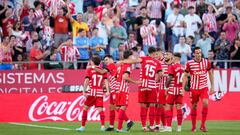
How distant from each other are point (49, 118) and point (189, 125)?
207 inches

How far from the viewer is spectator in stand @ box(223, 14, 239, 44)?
118ft

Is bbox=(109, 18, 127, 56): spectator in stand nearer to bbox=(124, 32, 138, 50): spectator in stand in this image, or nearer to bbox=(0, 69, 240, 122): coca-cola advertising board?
bbox=(124, 32, 138, 50): spectator in stand

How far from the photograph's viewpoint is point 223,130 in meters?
26.5

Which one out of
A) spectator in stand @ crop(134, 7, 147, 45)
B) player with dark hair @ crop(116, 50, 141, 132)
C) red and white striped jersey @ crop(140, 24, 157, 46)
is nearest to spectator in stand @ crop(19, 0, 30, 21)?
spectator in stand @ crop(134, 7, 147, 45)

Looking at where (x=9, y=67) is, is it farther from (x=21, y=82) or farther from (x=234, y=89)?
(x=234, y=89)

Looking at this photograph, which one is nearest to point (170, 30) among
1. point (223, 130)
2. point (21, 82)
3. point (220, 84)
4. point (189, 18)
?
point (189, 18)

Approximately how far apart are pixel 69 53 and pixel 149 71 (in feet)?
29.0

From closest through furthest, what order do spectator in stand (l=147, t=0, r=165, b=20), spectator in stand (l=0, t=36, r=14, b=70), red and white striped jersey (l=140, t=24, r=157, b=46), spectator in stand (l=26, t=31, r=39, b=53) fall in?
spectator in stand (l=0, t=36, r=14, b=70), spectator in stand (l=26, t=31, r=39, b=53), red and white striped jersey (l=140, t=24, r=157, b=46), spectator in stand (l=147, t=0, r=165, b=20)

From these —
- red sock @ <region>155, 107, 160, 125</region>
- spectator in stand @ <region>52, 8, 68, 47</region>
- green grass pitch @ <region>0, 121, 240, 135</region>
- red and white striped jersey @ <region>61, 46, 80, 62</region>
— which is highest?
spectator in stand @ <region>52, 8, 68, 47</region>

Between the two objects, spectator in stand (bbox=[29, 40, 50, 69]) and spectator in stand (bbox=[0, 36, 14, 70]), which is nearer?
spectator in stand (bbox=[0, 36, 14, 70])

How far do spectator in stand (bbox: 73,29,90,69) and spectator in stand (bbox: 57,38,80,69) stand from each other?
181 millimetres

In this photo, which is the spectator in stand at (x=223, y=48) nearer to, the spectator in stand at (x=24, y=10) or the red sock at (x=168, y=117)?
the spectator in stand at (x=24, y=10)

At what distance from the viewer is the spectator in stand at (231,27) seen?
35.8 metres

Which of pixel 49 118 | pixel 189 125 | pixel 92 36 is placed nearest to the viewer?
pixel 189 125
